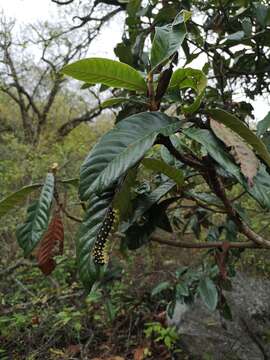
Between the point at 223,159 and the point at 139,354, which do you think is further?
the point at 139,354

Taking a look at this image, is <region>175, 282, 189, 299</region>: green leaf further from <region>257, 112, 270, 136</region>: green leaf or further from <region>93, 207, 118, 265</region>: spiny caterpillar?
<region>93, 207, 118, 265</region>: spiny caterpillar

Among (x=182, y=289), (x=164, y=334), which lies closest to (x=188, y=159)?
(x=182, y=289)

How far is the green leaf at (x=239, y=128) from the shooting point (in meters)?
0.57

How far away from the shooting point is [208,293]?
136 centimetres

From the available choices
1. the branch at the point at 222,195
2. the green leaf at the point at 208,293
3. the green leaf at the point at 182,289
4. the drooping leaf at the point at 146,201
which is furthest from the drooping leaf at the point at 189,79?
the green leaf at the point at 182,289

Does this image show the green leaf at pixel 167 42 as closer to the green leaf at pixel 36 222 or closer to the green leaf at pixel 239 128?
the green leaf at pixel 239 128

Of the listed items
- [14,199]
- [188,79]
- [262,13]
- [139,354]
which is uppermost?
[262,13]

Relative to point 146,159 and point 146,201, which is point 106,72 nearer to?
point 146,159

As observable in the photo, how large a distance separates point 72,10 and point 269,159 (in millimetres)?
6736

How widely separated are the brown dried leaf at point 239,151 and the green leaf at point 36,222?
423 mm

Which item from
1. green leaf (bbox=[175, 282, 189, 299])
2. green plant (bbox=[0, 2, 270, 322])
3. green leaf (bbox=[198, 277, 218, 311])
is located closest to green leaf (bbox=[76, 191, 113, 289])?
green plant (bbox=[0, 2, 270, 322])

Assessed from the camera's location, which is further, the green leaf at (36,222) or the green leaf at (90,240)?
the green leaf at (36,222)

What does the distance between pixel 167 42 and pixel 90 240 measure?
1.10ft

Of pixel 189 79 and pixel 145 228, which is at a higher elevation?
pixel 189 79
